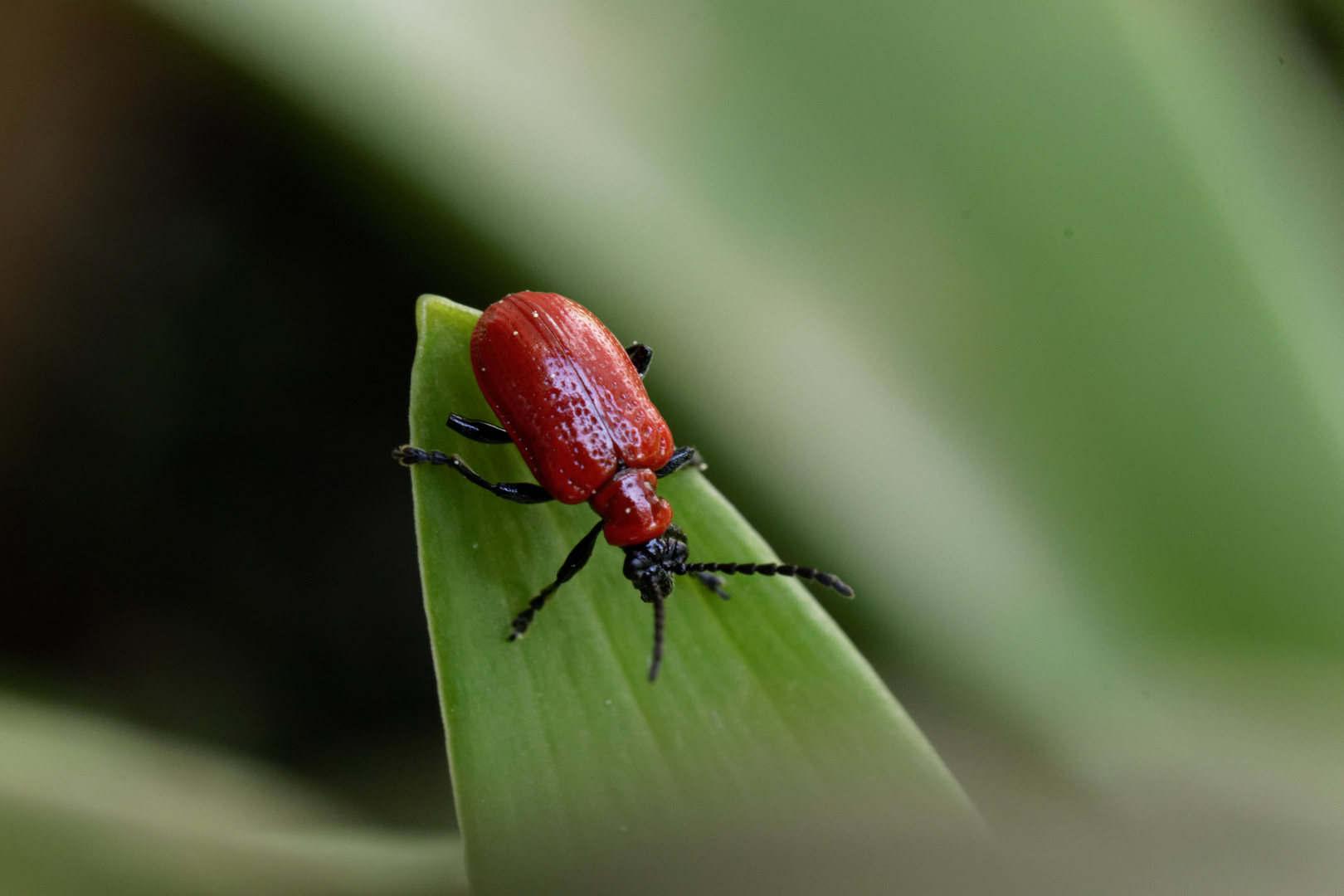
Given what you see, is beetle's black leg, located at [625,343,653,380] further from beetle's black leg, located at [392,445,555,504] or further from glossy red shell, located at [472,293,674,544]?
beetle's black leg, located at [392,445,555,504]

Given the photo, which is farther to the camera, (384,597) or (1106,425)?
(384,597)

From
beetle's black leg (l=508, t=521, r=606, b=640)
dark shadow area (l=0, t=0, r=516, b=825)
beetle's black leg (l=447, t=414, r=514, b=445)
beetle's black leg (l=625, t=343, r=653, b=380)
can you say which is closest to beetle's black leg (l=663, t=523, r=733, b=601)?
beetle's black leg (l=508, t=521, r=606, b=640)

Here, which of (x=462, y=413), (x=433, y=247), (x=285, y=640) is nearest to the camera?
(x=462, y=413)

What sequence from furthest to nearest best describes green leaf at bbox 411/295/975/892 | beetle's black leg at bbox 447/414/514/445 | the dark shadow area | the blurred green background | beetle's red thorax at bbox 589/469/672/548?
1. the dark shadow area
2. the blurred green background
3. beetle's red thorax at bbox 589/469/672/548
4. beetle's black leg at bbox 447/414/514/445
5. green leaf at bbox 411/295/975/892

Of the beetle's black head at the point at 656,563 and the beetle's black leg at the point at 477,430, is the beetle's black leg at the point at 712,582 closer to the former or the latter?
the beetle's black head at the point at 656,563

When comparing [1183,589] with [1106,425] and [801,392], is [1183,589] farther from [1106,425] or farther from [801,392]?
[801,392]

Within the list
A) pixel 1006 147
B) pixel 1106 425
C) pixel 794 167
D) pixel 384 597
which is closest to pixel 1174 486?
pixel 1106 425

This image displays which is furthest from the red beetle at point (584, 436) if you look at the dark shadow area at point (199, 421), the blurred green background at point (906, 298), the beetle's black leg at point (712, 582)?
the dark shadow area at point (199, 421)

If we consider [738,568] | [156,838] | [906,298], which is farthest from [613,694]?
[906,298]
